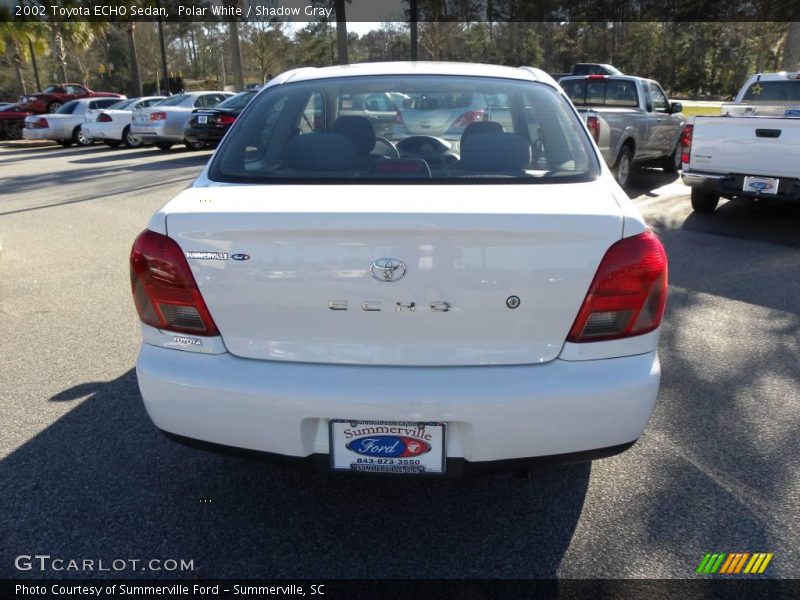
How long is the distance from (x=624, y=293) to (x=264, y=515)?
1.62 metres

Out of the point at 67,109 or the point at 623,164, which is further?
the point at 67,109

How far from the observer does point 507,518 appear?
2.68 meters

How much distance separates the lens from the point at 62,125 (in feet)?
67.2

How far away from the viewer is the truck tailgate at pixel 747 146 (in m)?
6.96

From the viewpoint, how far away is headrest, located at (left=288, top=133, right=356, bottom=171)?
2.72 m

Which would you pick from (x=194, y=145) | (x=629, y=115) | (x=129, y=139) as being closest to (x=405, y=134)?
(x=629, y=115)

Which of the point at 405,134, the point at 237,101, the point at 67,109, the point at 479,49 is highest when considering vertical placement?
the point at 479,49

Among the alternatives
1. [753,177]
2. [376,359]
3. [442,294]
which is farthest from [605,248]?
[753,177]

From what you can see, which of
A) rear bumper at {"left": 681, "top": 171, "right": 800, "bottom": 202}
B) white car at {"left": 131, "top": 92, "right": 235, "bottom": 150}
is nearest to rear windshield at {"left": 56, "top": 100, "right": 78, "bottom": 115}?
white car at {"left": 131, "top": 92, "right": 235, "bottom": 150}

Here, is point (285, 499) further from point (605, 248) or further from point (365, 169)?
point (605, 248)

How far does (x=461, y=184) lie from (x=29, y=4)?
3556 cm

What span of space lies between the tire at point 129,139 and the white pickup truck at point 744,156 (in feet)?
51.5

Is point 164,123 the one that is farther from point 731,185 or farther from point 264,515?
point 264,515

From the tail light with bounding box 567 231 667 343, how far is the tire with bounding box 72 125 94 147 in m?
21.0
